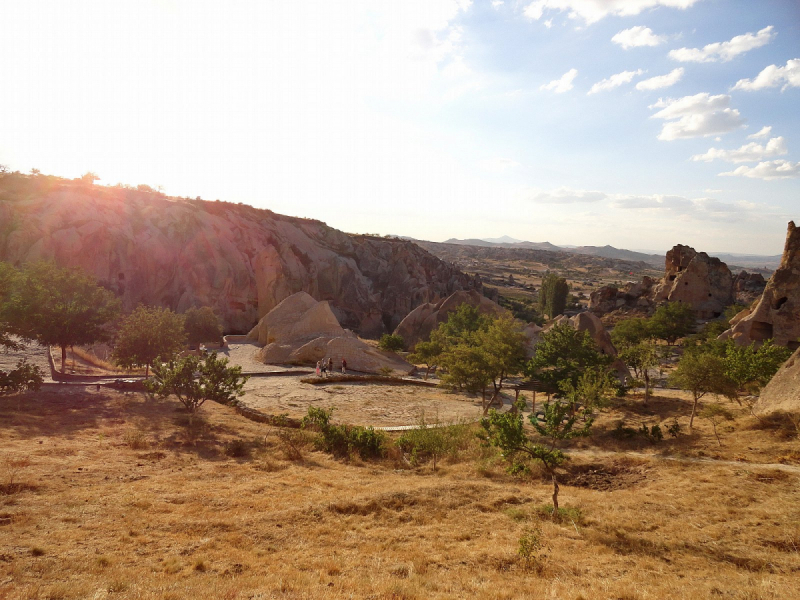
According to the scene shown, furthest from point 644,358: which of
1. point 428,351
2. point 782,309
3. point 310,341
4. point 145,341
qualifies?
point 145,341

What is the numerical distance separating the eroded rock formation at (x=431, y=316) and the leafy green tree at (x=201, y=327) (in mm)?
17344

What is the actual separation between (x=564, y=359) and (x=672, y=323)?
33.5 metres

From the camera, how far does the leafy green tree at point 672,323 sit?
45634 millimetres

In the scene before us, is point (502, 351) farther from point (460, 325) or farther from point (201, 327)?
point (201, 327)

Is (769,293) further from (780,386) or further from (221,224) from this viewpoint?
(221,224)

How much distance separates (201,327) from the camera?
130 ft

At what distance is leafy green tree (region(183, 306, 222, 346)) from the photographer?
129 feet

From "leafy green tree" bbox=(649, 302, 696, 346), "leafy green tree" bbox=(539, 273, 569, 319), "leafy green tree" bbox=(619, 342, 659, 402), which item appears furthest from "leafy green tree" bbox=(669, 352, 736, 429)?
"leafy green tree" bbox=(539, 273, 569, 319)

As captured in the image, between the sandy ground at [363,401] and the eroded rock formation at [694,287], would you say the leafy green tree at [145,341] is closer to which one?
the sandy ground at [363,401]

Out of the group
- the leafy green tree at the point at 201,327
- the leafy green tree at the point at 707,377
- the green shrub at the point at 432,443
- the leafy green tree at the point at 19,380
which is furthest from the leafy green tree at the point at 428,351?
the leafy green tree at the point at 19,380

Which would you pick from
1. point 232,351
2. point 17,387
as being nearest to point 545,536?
point 17,387

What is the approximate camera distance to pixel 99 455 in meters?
13.7

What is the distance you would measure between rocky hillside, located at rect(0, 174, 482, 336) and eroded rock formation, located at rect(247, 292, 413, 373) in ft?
59.1

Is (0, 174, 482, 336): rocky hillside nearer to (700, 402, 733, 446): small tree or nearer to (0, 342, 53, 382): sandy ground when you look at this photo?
(0, 342, 53, 382): sandy ground
